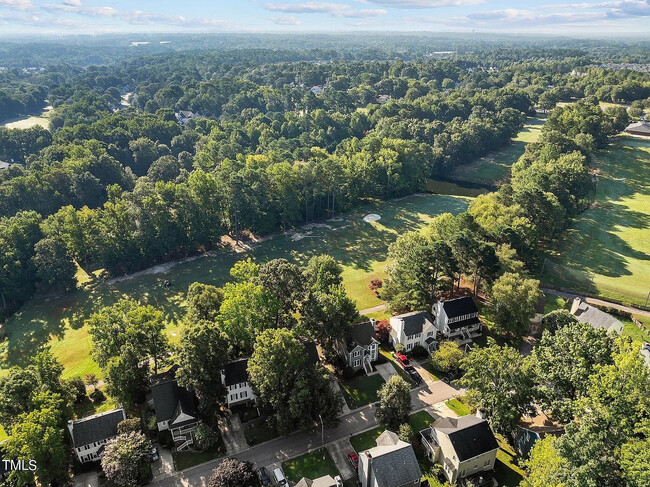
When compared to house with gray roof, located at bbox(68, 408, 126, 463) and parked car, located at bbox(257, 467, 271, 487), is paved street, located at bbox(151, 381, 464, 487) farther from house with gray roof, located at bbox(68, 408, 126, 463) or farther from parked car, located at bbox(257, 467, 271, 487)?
house with gray roof, located at bbox(68, 408, 126, 463)

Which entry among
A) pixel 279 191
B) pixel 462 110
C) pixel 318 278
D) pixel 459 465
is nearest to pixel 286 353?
pixel 318 278

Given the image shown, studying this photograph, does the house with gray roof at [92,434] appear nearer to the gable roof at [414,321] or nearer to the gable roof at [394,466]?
the gable roof at [394,466]

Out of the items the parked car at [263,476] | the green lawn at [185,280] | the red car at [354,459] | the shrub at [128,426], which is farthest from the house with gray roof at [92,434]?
the red car at [354,459]

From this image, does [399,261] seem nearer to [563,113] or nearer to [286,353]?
[286,353]

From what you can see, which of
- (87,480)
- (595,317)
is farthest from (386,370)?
(87,480)

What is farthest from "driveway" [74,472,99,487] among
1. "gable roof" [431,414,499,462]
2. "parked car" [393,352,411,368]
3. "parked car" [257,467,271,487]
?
"parked car" [393,352,411,368]
